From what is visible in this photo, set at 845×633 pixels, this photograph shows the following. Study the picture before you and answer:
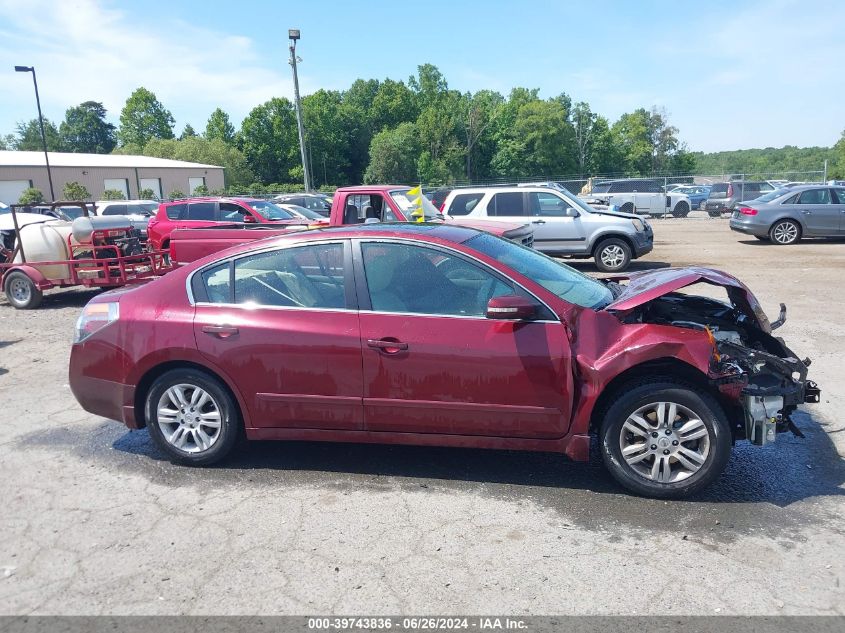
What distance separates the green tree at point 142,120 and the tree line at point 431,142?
20.5 m

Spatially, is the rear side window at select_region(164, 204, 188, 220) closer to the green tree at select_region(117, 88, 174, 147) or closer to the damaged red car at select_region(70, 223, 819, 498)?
the damaged red car at select_region(70, 223, 819, 498)

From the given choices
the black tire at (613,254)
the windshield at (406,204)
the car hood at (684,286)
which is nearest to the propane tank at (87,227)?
the windshield at (406,204)

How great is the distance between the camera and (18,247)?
454 inches

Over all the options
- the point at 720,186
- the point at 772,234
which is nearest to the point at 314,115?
the point at 720,186

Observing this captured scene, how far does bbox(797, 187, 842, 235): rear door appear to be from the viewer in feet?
57.5

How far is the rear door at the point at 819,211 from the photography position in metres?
17.5

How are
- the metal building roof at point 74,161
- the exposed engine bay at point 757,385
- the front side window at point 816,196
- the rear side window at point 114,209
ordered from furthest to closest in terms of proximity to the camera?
the metal building roof at point 74,161
the rear side window at point 114,209
the front side window at point 816,196
the exposed engine bay at point 757,385

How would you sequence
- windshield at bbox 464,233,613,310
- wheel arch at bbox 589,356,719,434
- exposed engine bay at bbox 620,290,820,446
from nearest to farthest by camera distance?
exposed engine bay at bbox 620,290,820,446
wheel arch at bbox 589,356,719,434
windshield at bbox 464,233,613,310

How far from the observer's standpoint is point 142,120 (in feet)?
376

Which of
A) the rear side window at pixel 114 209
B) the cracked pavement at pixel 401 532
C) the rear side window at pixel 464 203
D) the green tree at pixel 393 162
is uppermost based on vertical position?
the green tree at pixel 393 162

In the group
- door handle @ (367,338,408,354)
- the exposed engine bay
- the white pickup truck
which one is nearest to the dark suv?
the white pickup truck

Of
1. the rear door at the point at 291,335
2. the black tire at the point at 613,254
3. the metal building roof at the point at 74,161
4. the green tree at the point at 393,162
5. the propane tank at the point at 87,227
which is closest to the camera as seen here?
the rear door at the point at 291,335

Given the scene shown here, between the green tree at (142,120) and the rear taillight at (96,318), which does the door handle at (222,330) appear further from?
the green tree at (142,120)

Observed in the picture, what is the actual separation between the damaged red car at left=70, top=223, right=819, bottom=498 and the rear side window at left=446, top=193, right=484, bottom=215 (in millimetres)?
9348
